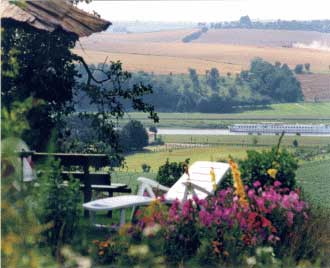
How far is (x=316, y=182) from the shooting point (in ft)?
50.3

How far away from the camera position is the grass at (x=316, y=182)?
43.5 feet

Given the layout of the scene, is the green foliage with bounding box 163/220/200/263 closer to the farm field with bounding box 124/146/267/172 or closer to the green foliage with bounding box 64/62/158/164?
the green foliage with bounding box 64/62/158/164

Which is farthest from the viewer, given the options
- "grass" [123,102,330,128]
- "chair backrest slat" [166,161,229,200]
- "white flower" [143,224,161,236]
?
"grass" [123,102,330,128]

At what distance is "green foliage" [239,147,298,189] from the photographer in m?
10.2

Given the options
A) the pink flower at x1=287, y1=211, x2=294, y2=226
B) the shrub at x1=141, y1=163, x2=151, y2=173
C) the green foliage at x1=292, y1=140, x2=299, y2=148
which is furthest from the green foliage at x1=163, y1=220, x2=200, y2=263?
the green foliage at x1=292, y1=140, x2=299, y2=148

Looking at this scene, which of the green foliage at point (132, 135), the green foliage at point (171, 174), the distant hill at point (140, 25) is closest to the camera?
the green foliage at point (171, 174)

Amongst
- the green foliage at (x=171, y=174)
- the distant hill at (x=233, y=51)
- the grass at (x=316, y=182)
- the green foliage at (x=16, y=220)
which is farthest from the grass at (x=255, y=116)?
the green foliage at (x=16, y=220)

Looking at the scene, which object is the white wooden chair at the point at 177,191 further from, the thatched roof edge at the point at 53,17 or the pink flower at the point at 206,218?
the thatched roof edge at the point at 53,17

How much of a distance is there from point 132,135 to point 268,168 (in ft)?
24.5

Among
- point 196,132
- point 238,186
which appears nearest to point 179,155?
point 196,132

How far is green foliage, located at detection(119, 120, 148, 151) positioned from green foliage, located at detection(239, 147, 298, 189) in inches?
238

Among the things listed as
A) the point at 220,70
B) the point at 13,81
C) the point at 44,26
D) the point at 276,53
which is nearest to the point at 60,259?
the point at 44,26

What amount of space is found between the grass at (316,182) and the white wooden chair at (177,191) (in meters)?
1.93

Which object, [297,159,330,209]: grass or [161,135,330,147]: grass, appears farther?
[161,135,330,147]: grass
